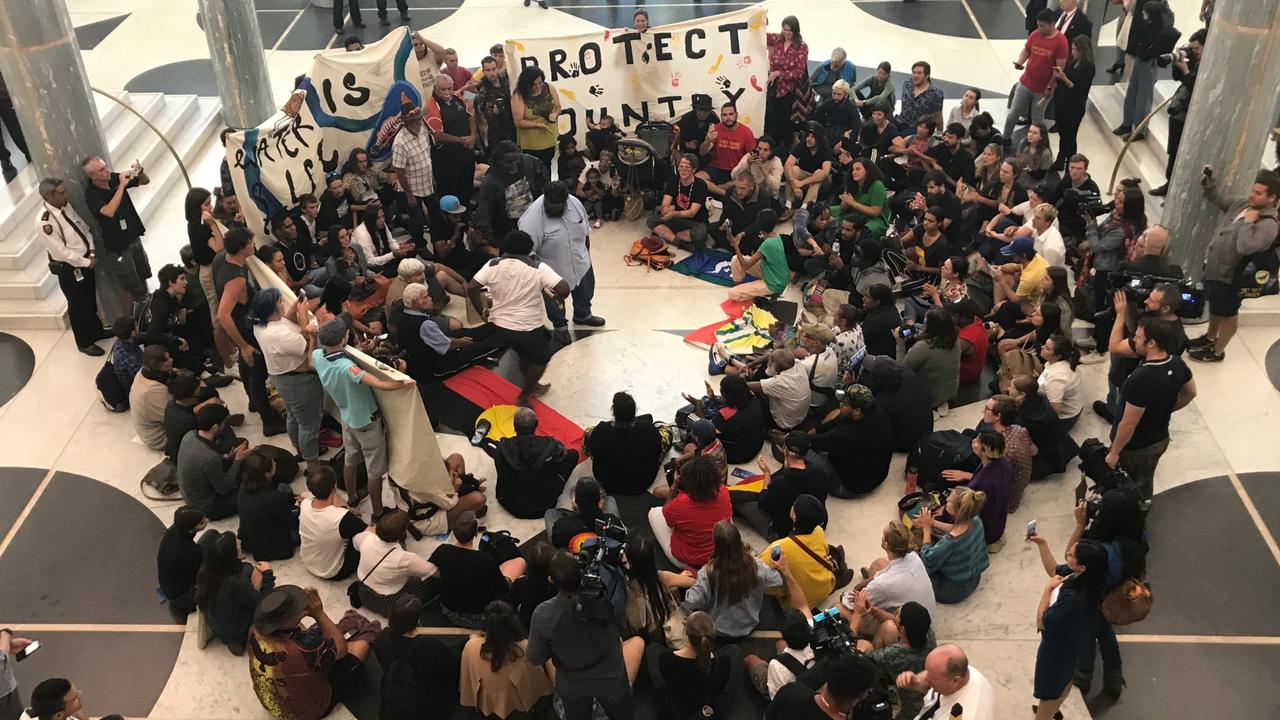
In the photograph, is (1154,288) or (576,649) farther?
(1154,288)

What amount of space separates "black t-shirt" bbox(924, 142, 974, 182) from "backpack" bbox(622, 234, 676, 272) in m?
3.00

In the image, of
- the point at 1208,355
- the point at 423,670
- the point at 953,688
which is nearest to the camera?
the point at 953,688

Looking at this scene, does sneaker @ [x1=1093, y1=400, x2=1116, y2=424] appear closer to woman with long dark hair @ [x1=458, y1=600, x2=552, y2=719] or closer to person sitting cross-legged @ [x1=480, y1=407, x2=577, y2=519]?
person sitting cross-legged @ [x1=480, y1=407, x2=577, y2=519]

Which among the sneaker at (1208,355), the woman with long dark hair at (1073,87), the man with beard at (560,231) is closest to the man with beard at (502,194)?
the man with beard at (560,231)

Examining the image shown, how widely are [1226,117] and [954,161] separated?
102 inches

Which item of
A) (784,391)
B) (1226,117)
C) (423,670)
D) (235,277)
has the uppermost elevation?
(1226,117)

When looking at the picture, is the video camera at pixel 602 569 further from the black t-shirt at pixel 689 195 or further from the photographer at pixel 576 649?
the black t-shirt at pixel 689 195

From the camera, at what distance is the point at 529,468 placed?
8438mm

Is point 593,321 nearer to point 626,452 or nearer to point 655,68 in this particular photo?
point 626,452

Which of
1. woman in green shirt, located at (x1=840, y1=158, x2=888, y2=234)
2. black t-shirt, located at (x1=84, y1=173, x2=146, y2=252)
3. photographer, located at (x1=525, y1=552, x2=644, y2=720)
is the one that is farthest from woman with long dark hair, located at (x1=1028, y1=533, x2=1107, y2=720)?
black t-shirt, located at (x1=84, y1=173, x2=146, y2=252)

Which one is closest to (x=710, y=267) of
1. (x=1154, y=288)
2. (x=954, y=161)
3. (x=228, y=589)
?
(x=954, y=161)

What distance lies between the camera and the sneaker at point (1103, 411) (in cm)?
952

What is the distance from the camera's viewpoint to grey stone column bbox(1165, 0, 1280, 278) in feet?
31.4

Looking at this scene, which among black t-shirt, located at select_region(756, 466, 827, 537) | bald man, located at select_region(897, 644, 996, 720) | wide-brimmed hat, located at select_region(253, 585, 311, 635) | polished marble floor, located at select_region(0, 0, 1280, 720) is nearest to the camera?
bald man, located at select_region(897, 644, 996, 720)
